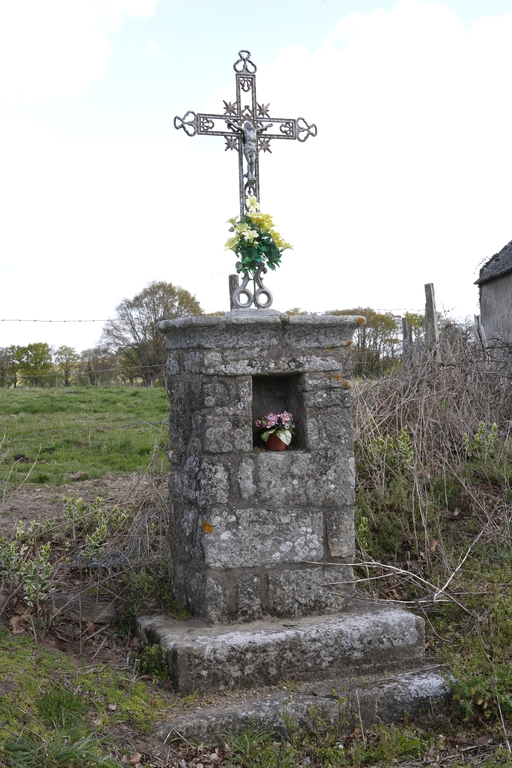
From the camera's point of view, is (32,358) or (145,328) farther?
(145,328)

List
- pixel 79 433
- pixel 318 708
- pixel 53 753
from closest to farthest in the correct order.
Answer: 1. pixel 53 753
2. pixel 318 708
3. pixel 79 433

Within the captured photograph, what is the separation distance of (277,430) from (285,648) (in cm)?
121

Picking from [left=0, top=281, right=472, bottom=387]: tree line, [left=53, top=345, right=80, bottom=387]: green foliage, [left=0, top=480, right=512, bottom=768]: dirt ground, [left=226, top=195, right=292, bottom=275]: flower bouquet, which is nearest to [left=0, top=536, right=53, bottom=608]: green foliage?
[left=0, top=480, right=512, bottom=768]: dirt ground

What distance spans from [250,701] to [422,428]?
12.0 feet

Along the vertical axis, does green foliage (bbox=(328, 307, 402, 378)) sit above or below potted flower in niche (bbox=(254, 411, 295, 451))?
above

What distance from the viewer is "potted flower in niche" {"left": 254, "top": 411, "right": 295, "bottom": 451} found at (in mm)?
4145

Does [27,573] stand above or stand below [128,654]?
above

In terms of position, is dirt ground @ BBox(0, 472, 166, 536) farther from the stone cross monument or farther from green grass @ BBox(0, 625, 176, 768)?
green grass @ BBox(0, 625, 176, 768)

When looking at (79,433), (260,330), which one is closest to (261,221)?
(260,330)

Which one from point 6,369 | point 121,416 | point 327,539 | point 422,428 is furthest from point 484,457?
point 6,369

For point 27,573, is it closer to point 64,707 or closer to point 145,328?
point 64,707

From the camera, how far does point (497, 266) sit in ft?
54.1

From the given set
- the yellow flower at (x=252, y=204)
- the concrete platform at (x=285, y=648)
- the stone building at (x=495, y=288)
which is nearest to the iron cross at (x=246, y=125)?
the yellow flower at (x=252, y=204)

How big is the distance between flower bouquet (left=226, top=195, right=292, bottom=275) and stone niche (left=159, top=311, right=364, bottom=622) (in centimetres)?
41
